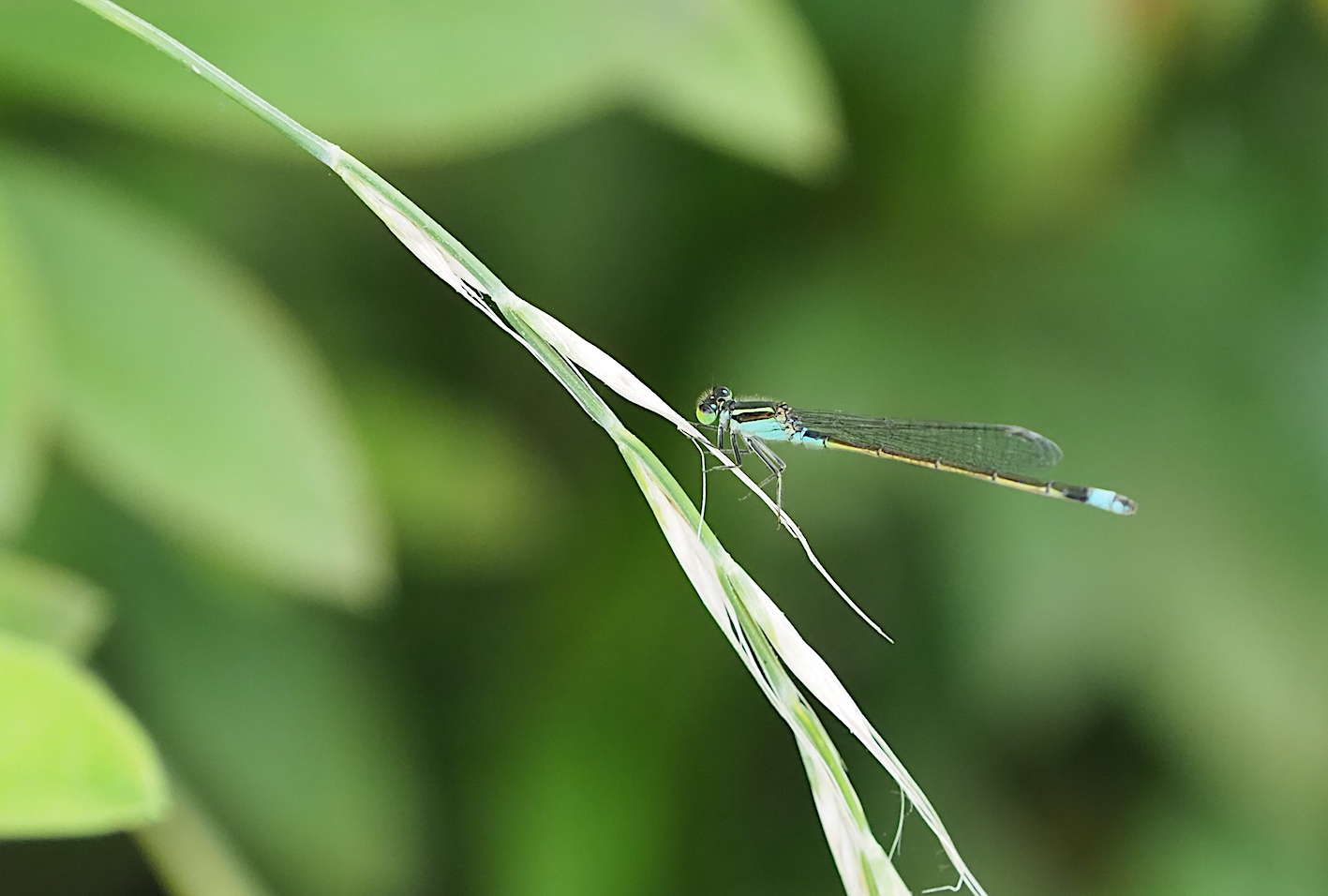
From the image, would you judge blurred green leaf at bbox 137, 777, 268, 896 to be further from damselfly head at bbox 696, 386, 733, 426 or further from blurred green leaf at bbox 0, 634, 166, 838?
damselfly head at bbox 696, 386, 733, 426

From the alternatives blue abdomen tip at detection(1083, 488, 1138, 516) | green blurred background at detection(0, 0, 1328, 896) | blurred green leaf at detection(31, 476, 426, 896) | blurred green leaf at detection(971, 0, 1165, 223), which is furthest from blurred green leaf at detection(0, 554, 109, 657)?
blurred green leaf at detection(971, 0, 1165, 223)

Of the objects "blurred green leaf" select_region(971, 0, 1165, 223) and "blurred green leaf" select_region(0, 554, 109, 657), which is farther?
"blurred green leaf" select_region(971, 0, 1165, 223)

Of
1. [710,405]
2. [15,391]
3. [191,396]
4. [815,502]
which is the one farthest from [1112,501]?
[15,391]

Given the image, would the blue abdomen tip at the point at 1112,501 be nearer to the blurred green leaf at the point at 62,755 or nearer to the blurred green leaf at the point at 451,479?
the blurred green leaf at the point at 451,479

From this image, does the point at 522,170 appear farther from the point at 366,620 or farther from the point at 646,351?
the point at 366,620

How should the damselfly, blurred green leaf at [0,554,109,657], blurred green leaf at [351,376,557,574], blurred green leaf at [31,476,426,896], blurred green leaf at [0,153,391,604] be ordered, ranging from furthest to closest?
blurred green leaf at [351,376,557,574] < blurred green leaf at [31,476,426,896] < the damselfly < blurred green leaf at [0,153,391,604] < blurred green leaf at [0,554,109,657]

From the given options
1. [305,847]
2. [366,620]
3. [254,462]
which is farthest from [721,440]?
[305,847]

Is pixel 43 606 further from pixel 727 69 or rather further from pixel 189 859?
pixel 727 69
